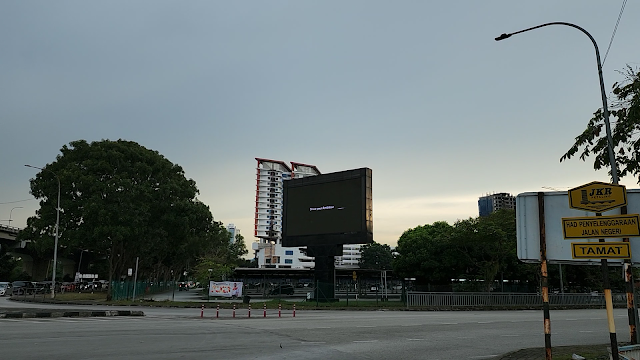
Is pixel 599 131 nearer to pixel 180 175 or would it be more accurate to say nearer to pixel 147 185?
pixel 147 185

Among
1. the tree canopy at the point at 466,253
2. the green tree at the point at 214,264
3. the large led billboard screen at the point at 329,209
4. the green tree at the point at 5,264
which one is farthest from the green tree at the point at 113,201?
the green tree at the point at 5,264

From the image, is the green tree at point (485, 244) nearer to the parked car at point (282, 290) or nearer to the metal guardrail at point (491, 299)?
the metal guardrail at point (491, 299)

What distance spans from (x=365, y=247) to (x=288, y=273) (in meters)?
109

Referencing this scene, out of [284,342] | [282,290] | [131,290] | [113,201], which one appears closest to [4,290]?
[131,290]

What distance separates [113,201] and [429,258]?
29915mm

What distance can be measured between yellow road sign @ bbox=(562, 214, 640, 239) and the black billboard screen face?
3208 cm

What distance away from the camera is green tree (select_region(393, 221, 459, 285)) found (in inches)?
1849

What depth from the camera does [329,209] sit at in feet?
140

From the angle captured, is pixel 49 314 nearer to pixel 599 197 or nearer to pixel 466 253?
pixel 599 197

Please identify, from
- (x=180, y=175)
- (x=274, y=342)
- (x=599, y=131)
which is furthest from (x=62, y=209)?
(x=599, y=131)

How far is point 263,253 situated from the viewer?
179 m

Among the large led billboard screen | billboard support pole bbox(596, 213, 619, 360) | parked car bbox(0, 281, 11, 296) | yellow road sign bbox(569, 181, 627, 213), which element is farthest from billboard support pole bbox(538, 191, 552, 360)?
parked car bbox(0, 281, 11, 296)

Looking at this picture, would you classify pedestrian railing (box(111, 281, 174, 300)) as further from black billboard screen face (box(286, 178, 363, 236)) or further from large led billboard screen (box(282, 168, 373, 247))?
black billboard screen face (box(286, 178, 363, 236))

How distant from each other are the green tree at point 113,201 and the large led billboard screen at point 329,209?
10.6 metres
